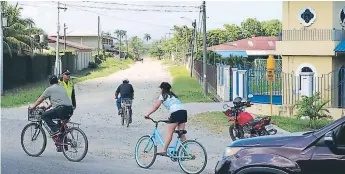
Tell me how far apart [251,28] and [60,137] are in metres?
81.9

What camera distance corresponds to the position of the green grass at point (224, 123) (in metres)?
15.9

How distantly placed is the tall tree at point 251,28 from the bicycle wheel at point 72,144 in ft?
261

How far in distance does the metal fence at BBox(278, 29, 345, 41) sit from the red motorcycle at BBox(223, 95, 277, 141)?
10.9m

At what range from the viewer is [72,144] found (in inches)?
419

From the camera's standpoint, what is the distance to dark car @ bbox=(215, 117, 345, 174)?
18.0 ft

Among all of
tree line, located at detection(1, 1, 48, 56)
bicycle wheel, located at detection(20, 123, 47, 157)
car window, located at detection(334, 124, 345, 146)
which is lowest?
bicycle wheel, located at detection(20, 123, 47, 157)

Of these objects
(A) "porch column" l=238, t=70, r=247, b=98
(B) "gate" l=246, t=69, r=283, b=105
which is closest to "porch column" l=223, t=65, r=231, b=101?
(A) "porch column" l=238, t=70, r=247, b=98

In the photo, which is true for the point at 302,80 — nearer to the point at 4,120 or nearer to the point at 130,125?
the point at 130,125

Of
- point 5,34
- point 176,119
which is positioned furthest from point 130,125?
point 5,34

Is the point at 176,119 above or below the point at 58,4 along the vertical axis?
below

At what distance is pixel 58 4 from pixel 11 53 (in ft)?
45.5

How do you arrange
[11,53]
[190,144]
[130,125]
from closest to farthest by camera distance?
[190,144] < [130,125] < [11,53]

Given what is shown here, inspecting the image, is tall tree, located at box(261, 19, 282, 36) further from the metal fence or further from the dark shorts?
the dark shorts

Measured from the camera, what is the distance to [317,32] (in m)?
23.1
